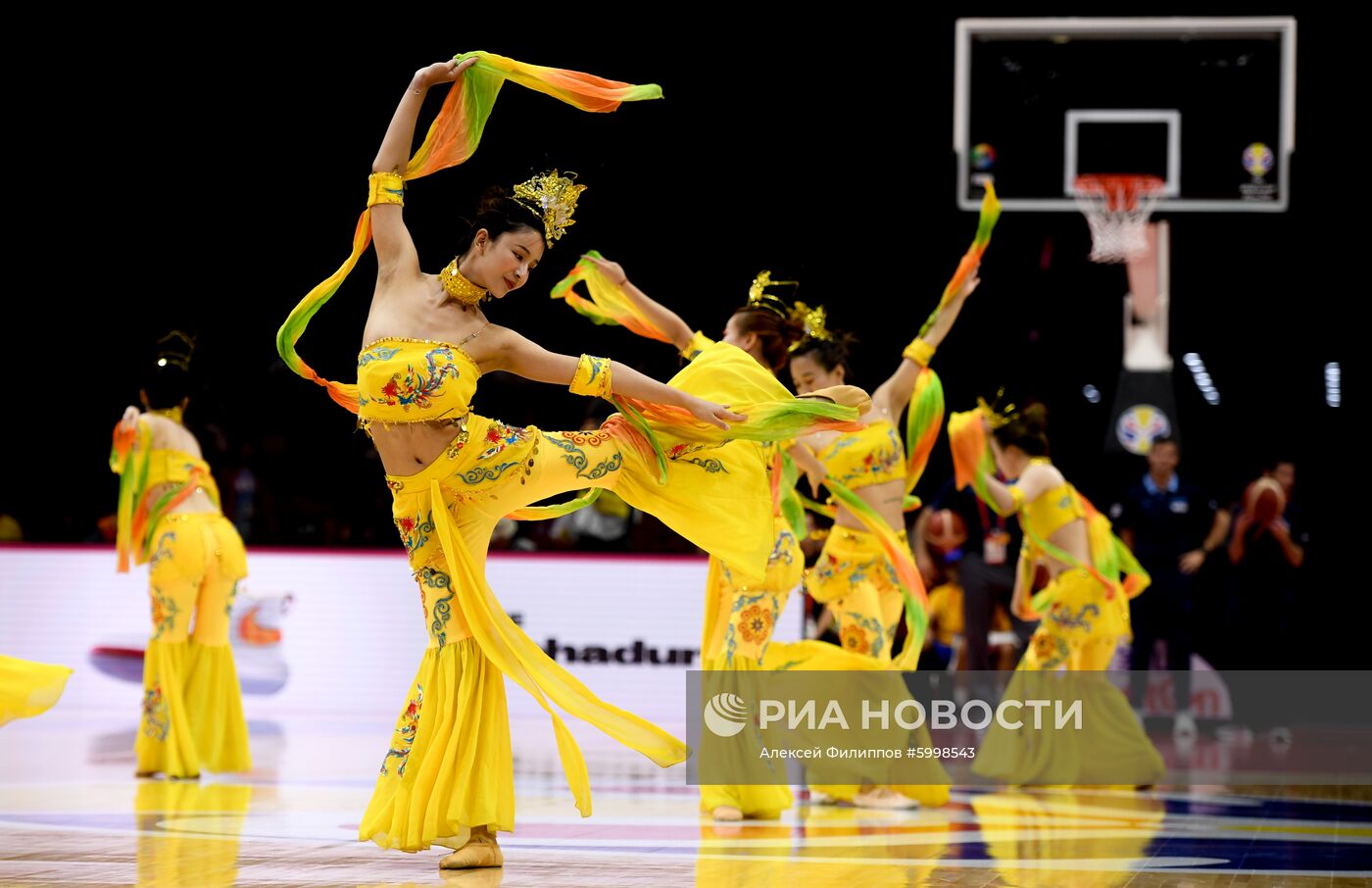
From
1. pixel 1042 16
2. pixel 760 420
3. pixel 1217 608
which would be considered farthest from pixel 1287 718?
pixel 760 420

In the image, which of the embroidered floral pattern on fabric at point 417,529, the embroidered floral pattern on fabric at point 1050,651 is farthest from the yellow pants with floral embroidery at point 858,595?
the embroidered floral pattern on fabric at point 417,529

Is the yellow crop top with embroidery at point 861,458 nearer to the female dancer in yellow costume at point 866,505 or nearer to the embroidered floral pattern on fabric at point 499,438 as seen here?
the female dancer in yellow costume at point 866,505

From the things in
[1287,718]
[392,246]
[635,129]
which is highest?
[635,129]

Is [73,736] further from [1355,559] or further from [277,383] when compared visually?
[1355,559]

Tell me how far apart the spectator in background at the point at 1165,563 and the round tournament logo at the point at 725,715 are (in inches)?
168

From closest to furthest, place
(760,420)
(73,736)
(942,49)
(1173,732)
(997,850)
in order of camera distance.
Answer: (760,420)
(997,850)
(73,736)
(1173,732)
(942,49)

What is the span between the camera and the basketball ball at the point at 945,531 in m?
9.48

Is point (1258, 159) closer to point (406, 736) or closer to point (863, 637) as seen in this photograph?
point (863, 637)

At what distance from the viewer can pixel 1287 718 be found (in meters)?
10.0

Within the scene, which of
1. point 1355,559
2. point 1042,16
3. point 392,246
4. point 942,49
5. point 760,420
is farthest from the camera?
point 1355,559

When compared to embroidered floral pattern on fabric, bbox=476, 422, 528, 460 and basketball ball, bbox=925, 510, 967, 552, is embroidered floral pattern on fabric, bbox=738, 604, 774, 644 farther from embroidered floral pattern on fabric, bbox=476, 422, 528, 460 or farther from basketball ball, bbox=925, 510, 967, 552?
basketball ball, bbox=925, 510, 967, 552

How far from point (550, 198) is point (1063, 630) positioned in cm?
360

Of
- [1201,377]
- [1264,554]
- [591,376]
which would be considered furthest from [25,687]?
[1201,377]

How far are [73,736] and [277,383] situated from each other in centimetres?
399
